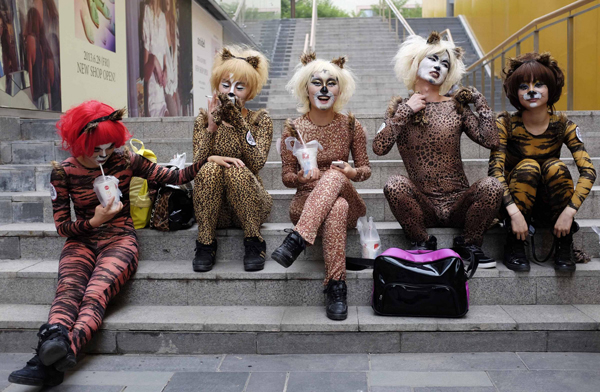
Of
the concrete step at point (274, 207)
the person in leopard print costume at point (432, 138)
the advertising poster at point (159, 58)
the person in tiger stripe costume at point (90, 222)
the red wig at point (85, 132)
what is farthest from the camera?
the advertising poster at point (159, 58)

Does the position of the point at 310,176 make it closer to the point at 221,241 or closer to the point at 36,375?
the point at 221,241

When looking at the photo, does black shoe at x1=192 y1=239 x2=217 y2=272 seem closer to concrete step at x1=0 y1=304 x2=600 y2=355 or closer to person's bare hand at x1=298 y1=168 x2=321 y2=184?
concrete step at x1=0 y1=304 x2=600 y2=355

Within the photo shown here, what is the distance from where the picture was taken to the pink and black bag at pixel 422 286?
271cm

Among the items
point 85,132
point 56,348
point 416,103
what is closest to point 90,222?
point 85,132

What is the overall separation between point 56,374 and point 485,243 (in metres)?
2.49

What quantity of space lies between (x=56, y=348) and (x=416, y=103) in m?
2.34

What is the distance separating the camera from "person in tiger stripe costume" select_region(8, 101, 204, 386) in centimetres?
259

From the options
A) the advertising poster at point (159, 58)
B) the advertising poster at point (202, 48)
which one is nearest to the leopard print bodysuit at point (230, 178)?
the advertising poster at point (159, 58)

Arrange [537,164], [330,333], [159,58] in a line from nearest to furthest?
[330,333] < [537,164] < [159,58]

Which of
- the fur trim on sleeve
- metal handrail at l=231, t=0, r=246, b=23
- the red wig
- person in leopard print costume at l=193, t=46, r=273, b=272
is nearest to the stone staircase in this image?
person in leopard print costume at l=193, t=46, r=273, b=272

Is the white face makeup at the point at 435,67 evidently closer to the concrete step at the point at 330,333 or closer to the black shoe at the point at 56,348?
the concrete step at the point at 330,333

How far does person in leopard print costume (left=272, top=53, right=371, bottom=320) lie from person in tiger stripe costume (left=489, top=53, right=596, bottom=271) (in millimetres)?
865

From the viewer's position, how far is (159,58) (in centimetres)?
884

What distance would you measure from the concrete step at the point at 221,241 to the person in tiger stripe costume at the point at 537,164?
23 centimetres
